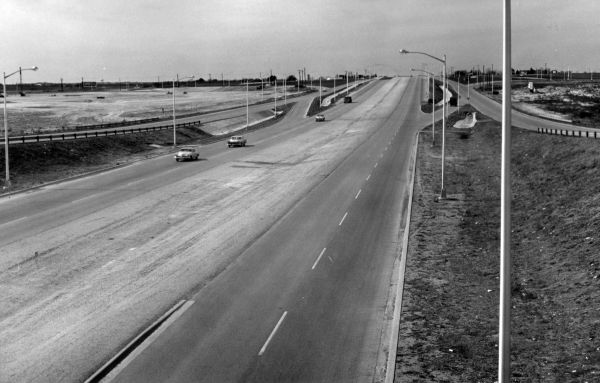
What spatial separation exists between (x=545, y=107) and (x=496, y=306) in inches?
3954

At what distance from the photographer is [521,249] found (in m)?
26.6

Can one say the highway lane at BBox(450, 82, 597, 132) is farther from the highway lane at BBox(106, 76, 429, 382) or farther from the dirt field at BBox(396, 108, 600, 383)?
the highway lane at BBox(106, 76, 429, 382)

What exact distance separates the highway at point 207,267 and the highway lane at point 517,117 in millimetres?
30326

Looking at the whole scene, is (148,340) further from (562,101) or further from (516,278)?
(562,101)

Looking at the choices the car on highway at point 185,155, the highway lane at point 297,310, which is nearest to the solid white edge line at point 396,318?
the highway lane at point 297,310

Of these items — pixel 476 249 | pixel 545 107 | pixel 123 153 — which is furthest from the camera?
pixel 545 107

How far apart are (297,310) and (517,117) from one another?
76335 mm

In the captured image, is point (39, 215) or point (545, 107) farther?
point (545, 107)

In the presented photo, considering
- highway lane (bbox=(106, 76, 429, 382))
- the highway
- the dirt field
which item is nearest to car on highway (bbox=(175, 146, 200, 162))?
the highway

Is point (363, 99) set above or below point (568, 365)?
above

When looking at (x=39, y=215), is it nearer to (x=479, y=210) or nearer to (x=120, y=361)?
(x=120, y=361)

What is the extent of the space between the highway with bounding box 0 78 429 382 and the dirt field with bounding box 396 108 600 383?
1.30 m

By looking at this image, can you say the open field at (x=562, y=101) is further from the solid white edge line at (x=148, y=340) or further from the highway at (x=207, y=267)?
the solid white edge line at (x=148, y=340)

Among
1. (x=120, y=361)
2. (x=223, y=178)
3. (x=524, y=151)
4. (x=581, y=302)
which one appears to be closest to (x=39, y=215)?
(x=223, y=178)
